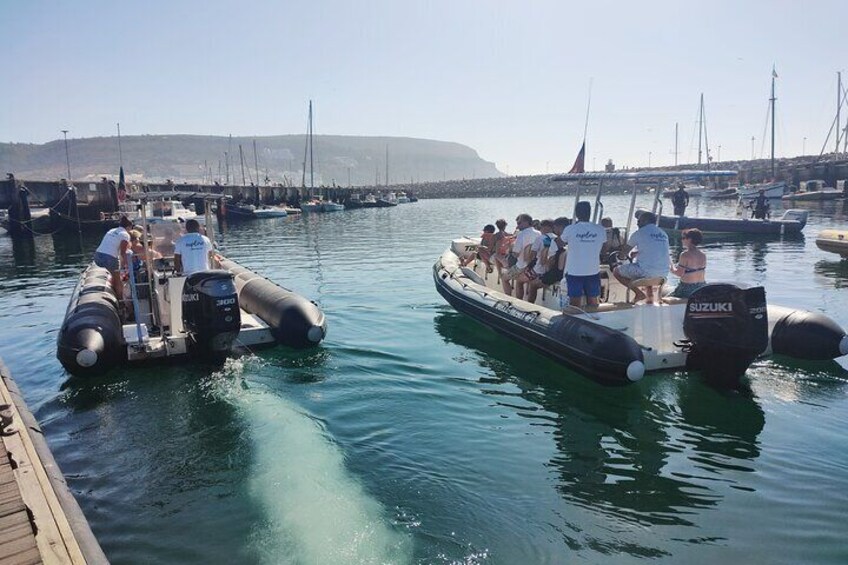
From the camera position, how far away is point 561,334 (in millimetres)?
7605

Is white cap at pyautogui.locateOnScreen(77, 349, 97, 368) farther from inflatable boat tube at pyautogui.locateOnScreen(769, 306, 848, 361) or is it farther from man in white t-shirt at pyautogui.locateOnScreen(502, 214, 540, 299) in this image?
inflatable boat tube at pyautogui.locateOnScreen(769, 306, 848, 361)

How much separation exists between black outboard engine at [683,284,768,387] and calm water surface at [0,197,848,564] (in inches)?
21.8

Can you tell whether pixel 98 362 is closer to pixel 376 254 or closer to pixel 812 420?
pixel 812 420

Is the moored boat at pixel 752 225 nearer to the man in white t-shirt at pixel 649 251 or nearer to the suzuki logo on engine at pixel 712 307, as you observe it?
the man in white t-shirt at pixel 649 251

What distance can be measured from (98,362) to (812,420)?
862 cm

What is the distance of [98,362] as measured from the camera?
737cm

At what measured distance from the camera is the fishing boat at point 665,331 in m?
6.54

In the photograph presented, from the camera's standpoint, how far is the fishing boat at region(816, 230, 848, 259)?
56.8 feet

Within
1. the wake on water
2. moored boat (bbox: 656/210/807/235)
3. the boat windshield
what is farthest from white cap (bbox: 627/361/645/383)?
moored boat (bbox: 656/210/807/235)

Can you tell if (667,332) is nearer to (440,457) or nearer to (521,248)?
(521,248)

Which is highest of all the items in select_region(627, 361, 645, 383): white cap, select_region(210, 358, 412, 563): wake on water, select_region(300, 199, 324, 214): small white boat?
select_region(300, 199, 324, 214): small white boat

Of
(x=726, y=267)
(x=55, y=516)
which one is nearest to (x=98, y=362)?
(x=55, y=516)

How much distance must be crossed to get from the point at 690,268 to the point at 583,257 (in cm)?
172

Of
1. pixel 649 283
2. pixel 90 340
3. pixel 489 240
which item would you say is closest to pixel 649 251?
pixel 649 283
